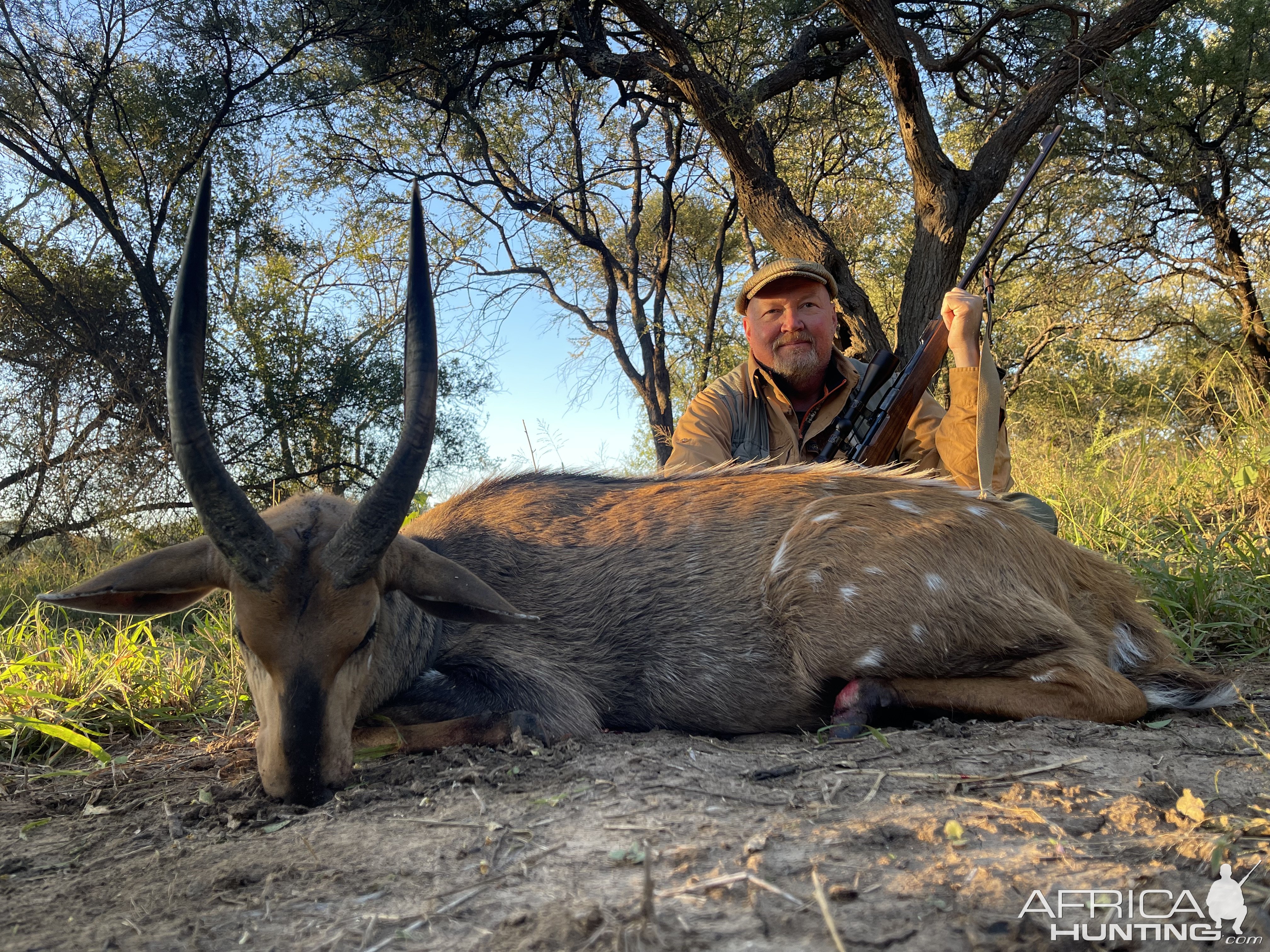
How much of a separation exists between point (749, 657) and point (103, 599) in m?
2.39

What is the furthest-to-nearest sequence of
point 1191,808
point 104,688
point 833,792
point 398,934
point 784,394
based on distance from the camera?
point 784,394 < point 104,688 < point 833,792 < point 1191,808 < point 398,934

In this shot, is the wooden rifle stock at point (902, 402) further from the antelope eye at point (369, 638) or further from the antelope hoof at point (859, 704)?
the antelope eye at point (369, 638)

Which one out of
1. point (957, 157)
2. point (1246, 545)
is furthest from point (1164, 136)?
point (1246, 545)

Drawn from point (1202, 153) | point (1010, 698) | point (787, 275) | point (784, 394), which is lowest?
point (1010, 698)

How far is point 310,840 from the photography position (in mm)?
2133

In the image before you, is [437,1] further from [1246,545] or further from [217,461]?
[1246,545]

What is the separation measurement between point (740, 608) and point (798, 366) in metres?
2.66

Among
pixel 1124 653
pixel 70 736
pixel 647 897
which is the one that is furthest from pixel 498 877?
pixel 1124 653

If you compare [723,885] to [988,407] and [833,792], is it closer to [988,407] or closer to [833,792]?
[833,792]

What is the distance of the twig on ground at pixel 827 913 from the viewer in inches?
53.5

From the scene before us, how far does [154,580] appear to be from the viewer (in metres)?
2.81

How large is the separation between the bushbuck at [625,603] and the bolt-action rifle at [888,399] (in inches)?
52.9

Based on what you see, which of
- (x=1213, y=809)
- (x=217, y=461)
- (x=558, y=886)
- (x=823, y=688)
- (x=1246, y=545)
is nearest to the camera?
(x=558, y=886)

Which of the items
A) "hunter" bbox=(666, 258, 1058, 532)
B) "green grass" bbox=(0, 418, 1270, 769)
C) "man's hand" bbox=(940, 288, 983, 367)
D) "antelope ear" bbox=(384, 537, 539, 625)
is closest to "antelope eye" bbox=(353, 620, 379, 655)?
"antelope ear" bbox=(384, 537, 539, 625)
